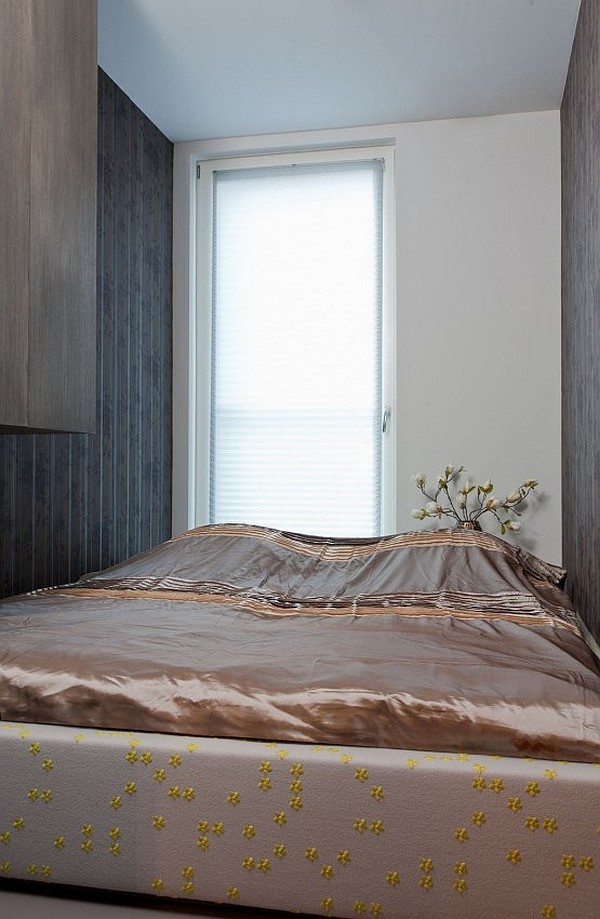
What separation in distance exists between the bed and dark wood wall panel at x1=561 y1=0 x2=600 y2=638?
909mm

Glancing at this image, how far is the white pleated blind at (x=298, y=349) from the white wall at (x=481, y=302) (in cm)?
16

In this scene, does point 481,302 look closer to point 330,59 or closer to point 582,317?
point 582,317

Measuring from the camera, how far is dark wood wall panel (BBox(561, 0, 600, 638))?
7.72 feet

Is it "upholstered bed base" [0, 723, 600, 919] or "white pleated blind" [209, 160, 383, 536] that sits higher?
"white pleated blind" [209, 160, 383, 536]

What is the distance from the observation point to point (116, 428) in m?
3.20

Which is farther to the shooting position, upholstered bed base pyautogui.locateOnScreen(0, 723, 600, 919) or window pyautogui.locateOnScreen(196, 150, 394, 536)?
window pyautogui.locateOnScreen(196, 150, 394, 536)

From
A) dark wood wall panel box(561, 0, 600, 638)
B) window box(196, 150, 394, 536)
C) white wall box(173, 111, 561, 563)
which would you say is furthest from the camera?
window box(196, 150, 394, 536)

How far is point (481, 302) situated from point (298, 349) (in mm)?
811

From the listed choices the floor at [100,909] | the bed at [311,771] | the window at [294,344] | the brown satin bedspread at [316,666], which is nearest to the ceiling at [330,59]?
the window at [294,344]

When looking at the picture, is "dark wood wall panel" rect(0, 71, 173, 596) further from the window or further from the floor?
the floor

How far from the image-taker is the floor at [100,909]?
4.26 feet

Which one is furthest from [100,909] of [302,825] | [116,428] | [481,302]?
[481,302]

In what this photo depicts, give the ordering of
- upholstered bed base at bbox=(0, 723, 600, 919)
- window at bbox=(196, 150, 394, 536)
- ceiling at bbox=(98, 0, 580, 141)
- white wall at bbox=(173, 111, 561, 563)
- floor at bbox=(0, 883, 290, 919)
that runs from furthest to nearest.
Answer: window at bbox=(196, 150, 394, 536), white wall at bbox=(173, 111, 561, 563), ceiling at bbox=(98, 0, 580, 141), floor at bbox=(0, 883, 290, 919), upholstered bed base at bbox=(0, 723, 600, 919)

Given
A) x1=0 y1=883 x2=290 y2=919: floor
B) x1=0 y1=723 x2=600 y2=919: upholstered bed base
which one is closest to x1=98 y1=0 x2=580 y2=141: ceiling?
x1=0 y1=723 x2=600 y2=919: upholstered bed base
